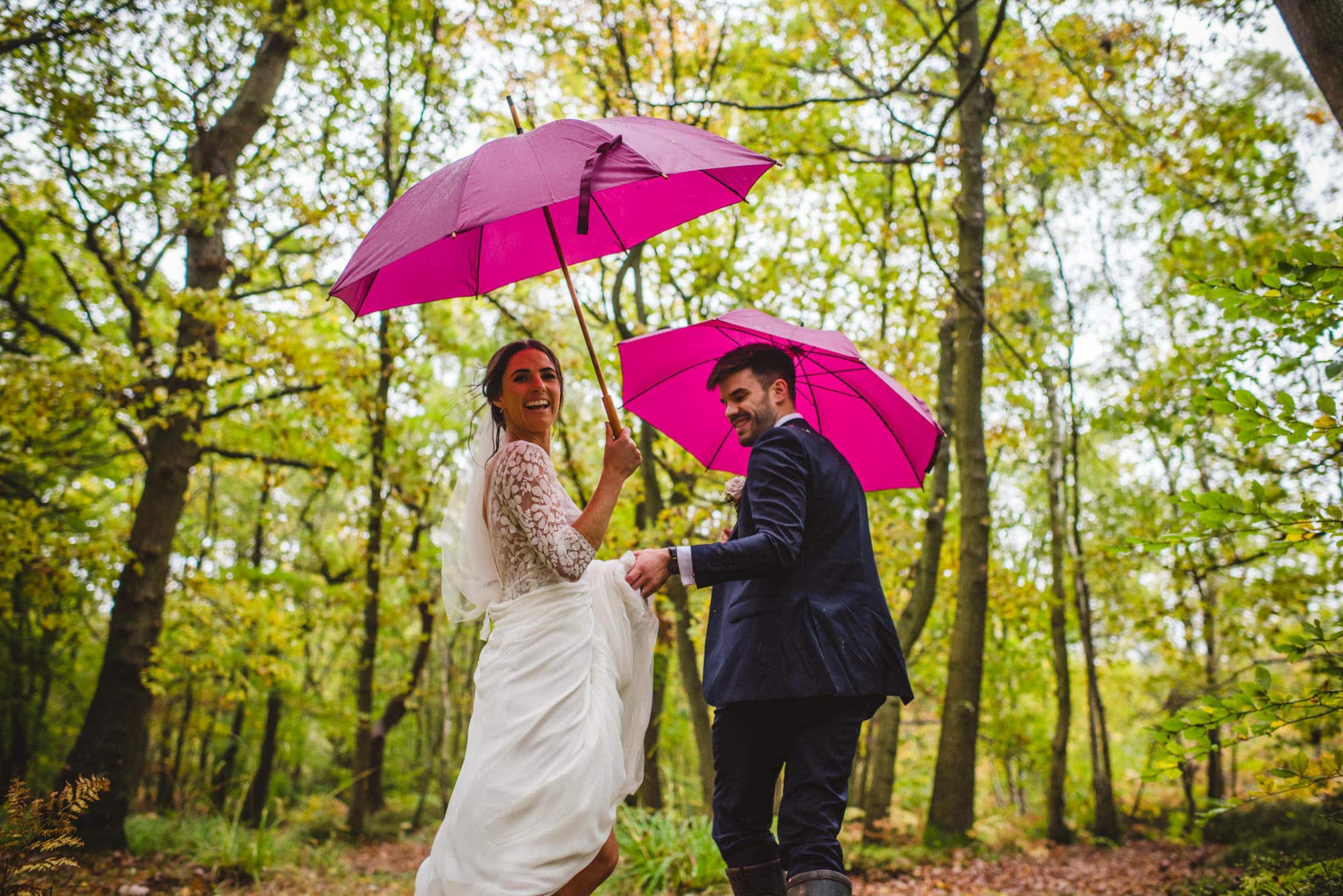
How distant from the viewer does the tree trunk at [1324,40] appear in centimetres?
290

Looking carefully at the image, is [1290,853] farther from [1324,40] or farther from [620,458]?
[620,458]

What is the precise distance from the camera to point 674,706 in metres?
19.0

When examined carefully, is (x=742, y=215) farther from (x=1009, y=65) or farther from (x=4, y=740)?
(x=4, y=740)

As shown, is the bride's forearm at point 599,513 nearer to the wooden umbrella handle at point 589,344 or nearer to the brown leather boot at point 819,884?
the wooden umbrella handle at point 589,344

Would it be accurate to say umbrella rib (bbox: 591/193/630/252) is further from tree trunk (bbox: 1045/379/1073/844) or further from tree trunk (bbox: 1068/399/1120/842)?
tree trunk (bbox: 1068/399/1120/842)

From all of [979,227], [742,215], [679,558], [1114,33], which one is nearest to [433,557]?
[742,215]

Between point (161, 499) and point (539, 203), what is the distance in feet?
24.1

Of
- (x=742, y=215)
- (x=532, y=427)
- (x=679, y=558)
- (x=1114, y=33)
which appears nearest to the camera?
(x=679, y=558)

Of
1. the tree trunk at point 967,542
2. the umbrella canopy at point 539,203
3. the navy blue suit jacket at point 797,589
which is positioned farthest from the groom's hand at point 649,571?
the tree trunk at point 967,542

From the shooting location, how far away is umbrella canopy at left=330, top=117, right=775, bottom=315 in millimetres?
2629

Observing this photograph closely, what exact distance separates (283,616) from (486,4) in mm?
7640

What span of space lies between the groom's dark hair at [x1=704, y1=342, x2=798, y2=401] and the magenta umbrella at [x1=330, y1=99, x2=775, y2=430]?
506 millimetres

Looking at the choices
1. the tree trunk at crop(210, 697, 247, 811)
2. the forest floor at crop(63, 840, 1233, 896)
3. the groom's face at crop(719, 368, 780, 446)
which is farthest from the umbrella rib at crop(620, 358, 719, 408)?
the tree trunk at crop(210, 697, 247, 811)

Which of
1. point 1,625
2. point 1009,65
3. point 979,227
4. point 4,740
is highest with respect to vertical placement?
point 1009,65
